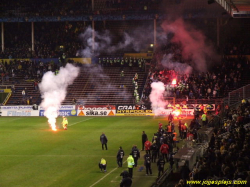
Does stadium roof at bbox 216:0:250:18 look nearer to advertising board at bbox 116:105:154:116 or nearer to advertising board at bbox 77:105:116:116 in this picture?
advertising board at bbox 116:105:154:116

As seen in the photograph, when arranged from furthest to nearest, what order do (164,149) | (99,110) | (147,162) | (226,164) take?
(99,110) < (164,149) < (147,162) < (226,164)

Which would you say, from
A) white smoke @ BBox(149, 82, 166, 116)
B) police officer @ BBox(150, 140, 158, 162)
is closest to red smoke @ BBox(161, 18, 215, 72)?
white smoke @ BBox(149, 82, 166, 116)

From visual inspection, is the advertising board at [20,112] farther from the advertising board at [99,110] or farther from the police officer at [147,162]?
the police officer at [147,162]

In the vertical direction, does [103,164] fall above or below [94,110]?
below

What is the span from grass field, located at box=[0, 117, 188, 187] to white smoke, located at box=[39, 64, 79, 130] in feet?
12.0

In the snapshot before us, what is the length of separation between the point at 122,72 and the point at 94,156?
94.0ft

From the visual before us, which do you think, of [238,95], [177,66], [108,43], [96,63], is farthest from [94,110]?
[238,95]

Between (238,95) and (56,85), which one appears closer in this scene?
(238,95)

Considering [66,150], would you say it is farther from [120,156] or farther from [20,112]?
[20,112]

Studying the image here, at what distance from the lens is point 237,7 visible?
24.3 m

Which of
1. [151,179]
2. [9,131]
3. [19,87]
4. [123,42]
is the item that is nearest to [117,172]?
[151,179]

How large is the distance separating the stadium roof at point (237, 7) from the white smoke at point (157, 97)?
71.4 ft

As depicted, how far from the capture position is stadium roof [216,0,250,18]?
73.0ft

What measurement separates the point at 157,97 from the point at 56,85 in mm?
11659
